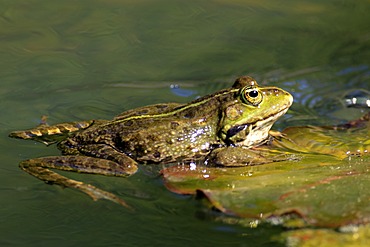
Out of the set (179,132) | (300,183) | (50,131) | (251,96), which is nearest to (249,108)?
(251,96)

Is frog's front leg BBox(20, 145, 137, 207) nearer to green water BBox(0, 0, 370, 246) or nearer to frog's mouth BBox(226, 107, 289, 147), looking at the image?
green water BBox(0, 0, 370, 246)

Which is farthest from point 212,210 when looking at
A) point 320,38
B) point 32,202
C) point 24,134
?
point 320,38

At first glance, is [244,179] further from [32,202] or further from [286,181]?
[32,202]

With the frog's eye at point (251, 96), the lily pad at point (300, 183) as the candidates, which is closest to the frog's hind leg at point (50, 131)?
the lily pad at point (300, 183)

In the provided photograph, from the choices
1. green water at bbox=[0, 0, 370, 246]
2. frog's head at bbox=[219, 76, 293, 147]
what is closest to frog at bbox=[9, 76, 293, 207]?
frog's head at bbox=[219, 76, 293, 147]

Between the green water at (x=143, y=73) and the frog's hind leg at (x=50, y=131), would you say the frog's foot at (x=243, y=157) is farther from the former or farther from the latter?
the frog's hind leg at (x=50, y=131)

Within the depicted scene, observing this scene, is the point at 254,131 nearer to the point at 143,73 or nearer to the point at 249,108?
the point at 249,108
